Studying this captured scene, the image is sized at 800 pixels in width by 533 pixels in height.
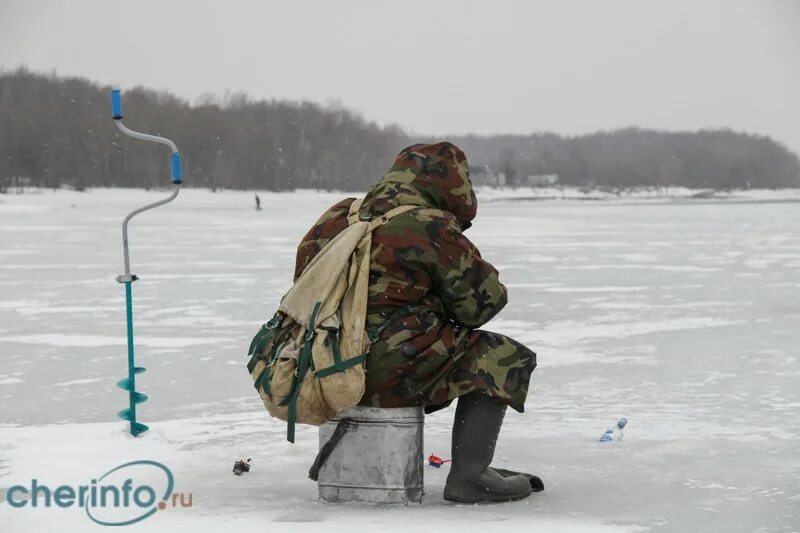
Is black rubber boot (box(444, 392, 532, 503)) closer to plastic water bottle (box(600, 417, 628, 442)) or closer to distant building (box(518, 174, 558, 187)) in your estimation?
plastic water bottle (box(600, 417, 628, 442))

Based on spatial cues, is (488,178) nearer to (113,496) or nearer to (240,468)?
(240,468)

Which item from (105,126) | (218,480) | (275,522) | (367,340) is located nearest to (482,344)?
(367,340)

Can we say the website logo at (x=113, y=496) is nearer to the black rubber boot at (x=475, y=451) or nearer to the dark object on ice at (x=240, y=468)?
the dark object on ice at (x=240, y=468)

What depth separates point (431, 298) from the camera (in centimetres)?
433

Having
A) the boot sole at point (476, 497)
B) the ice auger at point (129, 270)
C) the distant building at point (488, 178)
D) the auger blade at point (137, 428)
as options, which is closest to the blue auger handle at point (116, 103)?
the ice auger at point (129, 270)

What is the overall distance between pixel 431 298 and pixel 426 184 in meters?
0.42

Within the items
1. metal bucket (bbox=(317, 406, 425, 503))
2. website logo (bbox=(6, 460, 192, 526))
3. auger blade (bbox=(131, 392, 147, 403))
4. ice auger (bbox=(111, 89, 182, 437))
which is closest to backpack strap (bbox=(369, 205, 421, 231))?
metal bucket (bbox=(317, 406, 425, 503))

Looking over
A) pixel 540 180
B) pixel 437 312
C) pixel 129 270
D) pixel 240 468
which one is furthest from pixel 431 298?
pixel 540 180

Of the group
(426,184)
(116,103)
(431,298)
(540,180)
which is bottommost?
(540,180)

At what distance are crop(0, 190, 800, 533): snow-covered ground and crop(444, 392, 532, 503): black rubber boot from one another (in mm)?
65

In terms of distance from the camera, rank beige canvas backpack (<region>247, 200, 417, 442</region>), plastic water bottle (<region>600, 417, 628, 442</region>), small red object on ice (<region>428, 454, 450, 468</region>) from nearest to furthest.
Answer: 1. beige canvas backpack (<region>247, 200, 417, 442</region>)
2. small red object on ice (<region>428, 454, 450, 468</region>)
3. plastic water bottle (<region>600, 417, 628, 442</region>)

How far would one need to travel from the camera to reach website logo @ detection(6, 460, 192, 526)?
4.36 meters

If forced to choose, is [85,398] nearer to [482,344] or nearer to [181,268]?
[482,344]

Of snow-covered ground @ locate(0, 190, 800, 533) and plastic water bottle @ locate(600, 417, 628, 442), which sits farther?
plastic water bottle @ locate(600, 417, 628, 442)
